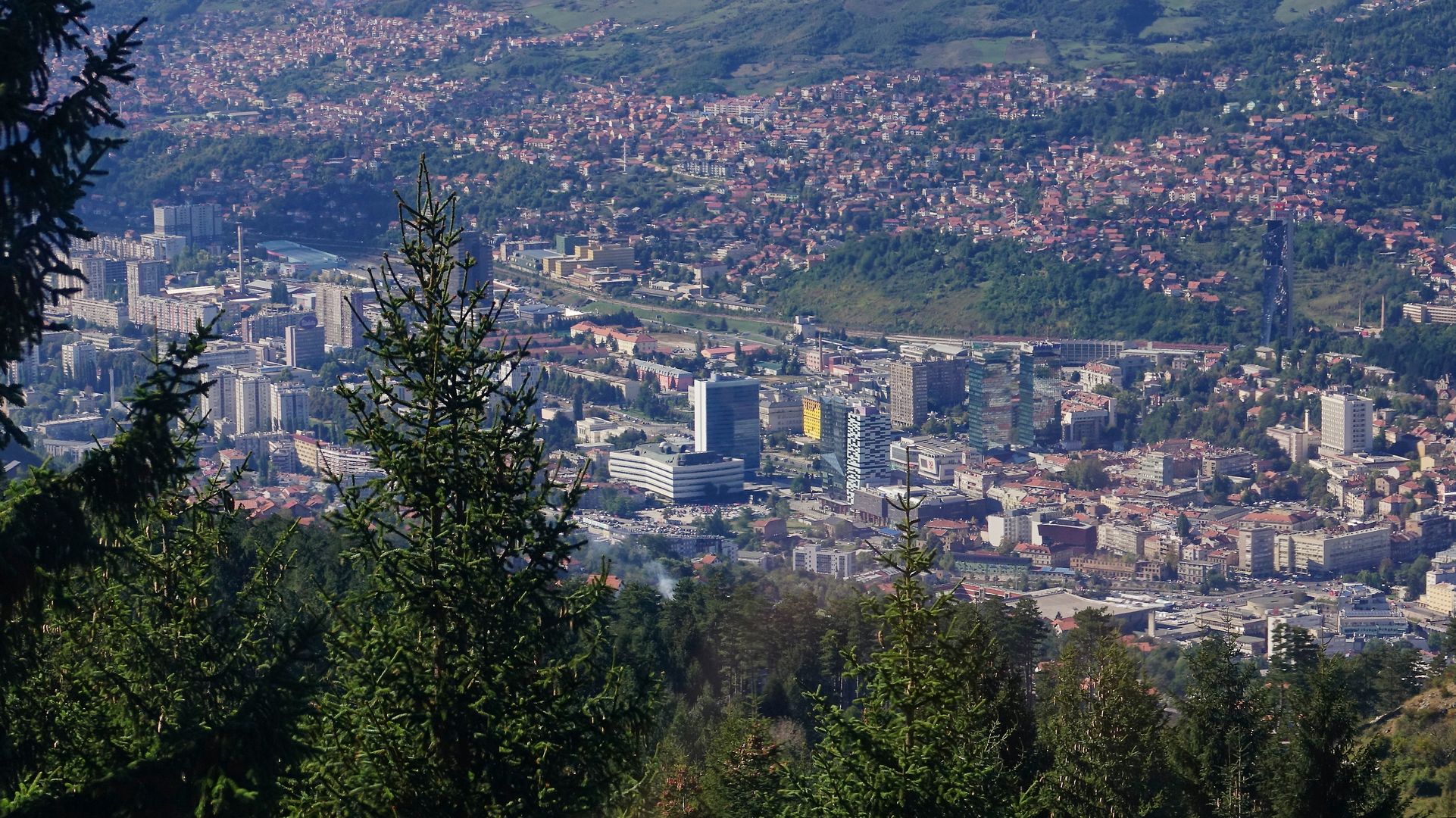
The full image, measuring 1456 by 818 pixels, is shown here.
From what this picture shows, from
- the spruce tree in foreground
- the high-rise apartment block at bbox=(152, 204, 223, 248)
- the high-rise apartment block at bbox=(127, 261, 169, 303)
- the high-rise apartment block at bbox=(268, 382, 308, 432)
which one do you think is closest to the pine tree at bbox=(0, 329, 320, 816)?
the spruce tree in foreground

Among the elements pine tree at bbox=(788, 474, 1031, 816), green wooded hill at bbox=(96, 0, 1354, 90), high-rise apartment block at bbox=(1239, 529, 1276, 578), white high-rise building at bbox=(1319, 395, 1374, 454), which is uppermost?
green wooded hill at bbox=(96, 0, 1354, 90)

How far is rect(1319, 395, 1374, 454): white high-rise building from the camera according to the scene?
27.2 m

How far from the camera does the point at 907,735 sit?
11.1 ft

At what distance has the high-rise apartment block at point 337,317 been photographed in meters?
33.0

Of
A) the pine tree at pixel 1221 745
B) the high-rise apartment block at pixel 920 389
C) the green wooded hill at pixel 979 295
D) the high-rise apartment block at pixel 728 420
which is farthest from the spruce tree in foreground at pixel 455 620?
the green wooded hill at pixel 979 295

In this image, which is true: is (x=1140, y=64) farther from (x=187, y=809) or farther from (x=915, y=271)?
(x=187, y=809)

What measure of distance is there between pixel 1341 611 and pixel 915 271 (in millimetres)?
18322

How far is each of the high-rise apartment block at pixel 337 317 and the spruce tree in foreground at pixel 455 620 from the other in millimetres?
29644

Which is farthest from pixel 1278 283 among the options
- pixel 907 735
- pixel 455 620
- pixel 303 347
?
pixel 455 620

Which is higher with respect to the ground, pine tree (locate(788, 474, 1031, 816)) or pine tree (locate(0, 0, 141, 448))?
pine tree (locate(0, 0, 141, 448))

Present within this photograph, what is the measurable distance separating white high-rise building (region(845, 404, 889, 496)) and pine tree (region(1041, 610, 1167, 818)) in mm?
19785

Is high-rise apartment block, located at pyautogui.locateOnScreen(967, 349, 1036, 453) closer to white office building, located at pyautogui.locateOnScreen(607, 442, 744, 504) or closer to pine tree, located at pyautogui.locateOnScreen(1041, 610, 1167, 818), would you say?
white office building, located at pyautogui.locateOnScreen(607, 442, 744, 504)

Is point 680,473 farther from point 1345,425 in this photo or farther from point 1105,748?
point 1105,748

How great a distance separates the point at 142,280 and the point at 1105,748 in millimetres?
32925
